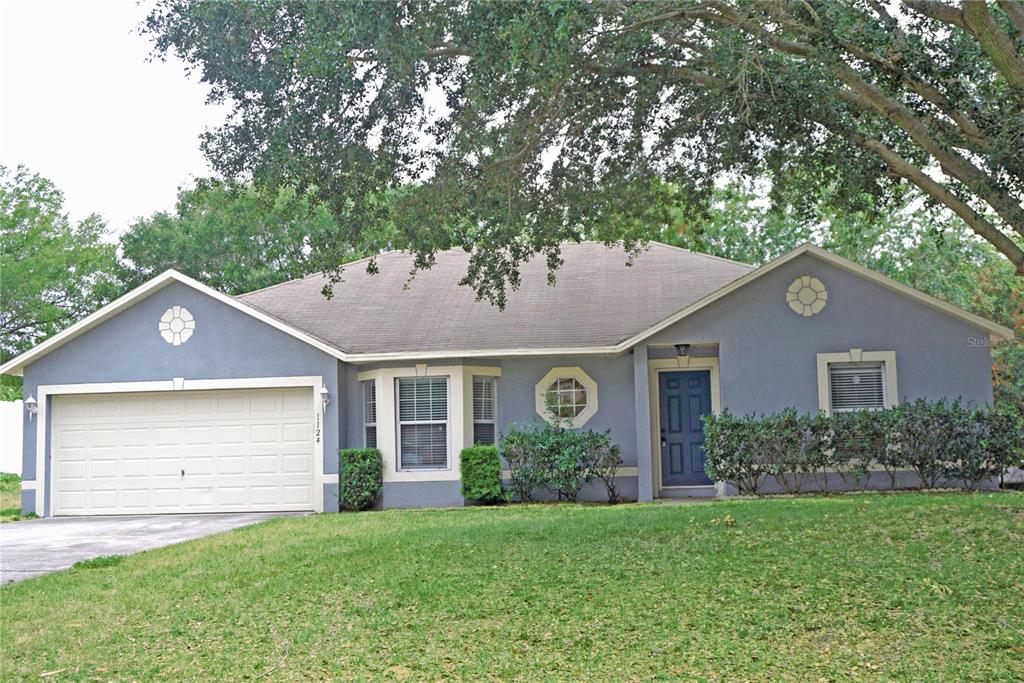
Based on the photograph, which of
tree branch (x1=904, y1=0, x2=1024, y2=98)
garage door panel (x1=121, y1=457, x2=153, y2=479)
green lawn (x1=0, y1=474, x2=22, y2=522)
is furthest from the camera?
green lawn (x1=0, y1=474, x2=22, y2=522)

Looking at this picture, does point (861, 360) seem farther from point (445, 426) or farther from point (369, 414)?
point (369, 414)

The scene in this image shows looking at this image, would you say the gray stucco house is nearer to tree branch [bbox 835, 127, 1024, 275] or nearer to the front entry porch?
the front entry porch

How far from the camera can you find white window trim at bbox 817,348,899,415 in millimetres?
16891

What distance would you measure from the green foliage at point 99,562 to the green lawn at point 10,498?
741 cm

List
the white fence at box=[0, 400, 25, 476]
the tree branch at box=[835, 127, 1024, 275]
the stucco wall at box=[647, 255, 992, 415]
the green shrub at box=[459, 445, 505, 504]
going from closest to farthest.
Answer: the tree branch at box=[835, 127, 1024, 275] → the stucco wall at box=[647, 255, 992, 415] → the green shrub at box=[459, 445, 505, 504] → the white fence at box=[0, 400, 25, 476]

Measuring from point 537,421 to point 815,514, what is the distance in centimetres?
717

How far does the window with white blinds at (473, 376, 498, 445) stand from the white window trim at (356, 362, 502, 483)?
184 mm

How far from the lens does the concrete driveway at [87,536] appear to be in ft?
41.0

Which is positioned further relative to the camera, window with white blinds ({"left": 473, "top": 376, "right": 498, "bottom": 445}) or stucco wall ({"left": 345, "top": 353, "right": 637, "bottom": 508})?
window with white blinds ({"left": 473, "top": 376, "right": 498, "bottom": 445})

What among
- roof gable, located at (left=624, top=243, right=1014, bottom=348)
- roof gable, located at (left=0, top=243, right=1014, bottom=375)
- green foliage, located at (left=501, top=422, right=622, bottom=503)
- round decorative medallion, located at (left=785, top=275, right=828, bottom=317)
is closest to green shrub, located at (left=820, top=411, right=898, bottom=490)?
round decorative medallion, located at (left=785, top=275, right=828, bottom=317)

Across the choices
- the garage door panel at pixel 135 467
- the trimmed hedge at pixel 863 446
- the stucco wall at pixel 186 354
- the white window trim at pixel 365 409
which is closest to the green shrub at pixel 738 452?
the trimmed hedge at pixel 863 446

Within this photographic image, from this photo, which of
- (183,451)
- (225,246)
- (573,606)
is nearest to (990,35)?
(573,606)

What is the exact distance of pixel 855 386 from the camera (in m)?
17.2

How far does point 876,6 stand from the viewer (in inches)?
449
